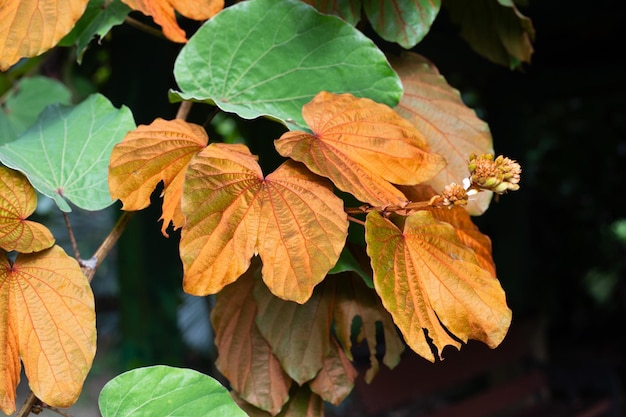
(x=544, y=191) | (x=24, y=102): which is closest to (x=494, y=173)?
(x=24, y=102)

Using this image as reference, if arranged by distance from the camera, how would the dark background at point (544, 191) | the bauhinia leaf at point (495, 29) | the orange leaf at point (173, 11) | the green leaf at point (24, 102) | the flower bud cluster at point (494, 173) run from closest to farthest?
the flower bud cluster at point (494, 173), the orange leaf at point (173, 11), the bauhinia leaf at point (495, 29), the green leaf at point (24, 102), the dark background at point (544, 191)

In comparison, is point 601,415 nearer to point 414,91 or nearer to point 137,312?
point 137,312

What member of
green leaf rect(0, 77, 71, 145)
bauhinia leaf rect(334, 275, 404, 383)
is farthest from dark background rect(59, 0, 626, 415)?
bauhinia leaf rect(334, 275, 404, 383)

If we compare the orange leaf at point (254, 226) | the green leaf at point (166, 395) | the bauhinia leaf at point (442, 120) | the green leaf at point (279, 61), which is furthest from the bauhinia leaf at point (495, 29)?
the green leaf at point (166, 395)

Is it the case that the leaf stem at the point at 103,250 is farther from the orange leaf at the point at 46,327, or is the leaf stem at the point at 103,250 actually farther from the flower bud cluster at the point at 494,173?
the flower bud cluster at the point at 494,173

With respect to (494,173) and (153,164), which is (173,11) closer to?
(153,164)

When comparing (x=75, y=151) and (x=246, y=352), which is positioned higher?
(x=75, y=151)
